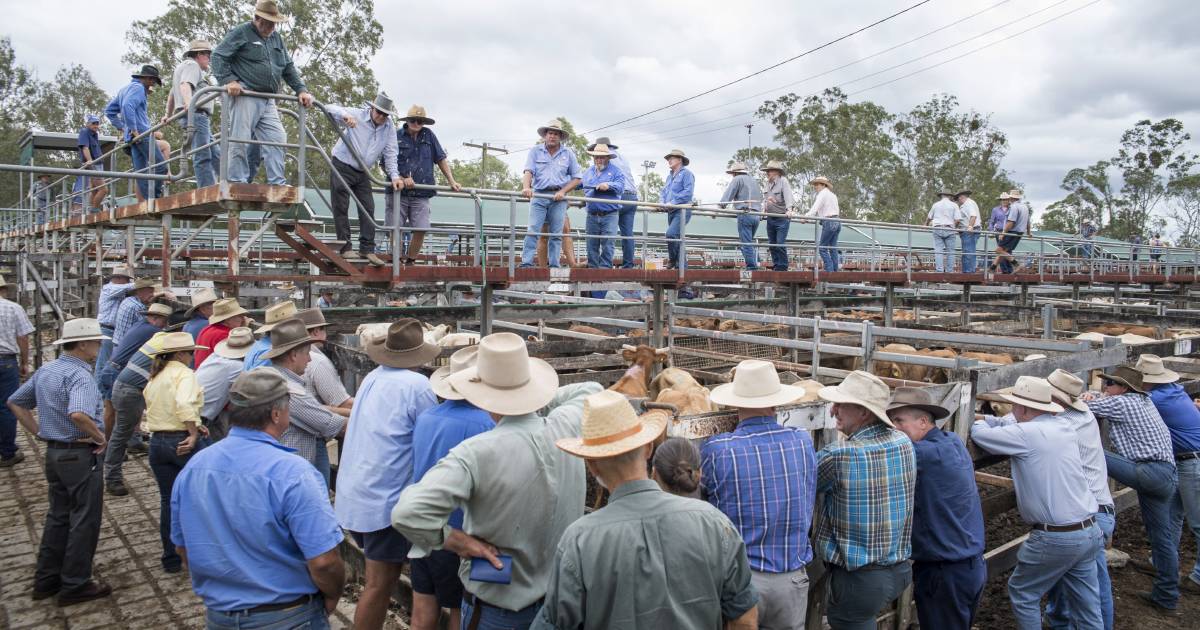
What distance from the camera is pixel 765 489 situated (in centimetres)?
345

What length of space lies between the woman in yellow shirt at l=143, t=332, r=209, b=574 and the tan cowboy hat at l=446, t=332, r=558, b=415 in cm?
319

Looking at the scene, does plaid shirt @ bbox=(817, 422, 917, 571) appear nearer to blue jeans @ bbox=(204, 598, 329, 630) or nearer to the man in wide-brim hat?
the man in wide-brim hat

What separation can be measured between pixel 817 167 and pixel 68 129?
44393 millimetres

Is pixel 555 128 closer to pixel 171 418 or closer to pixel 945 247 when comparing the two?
pixel 171 418

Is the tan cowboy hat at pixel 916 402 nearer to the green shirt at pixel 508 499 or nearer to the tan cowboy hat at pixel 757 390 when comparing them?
the tan cowboy hat at pixel 757 390

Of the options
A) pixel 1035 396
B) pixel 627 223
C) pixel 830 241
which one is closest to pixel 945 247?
pixel 830 241

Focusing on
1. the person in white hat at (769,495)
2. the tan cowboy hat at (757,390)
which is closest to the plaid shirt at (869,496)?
the person in white hat at (769,495)

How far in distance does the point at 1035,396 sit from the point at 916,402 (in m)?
1.27

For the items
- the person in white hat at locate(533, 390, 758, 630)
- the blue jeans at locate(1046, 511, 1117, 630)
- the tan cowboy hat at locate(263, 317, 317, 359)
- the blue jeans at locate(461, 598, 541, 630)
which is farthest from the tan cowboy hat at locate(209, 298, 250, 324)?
the blue jeans at locate(1046, 511, 1117, 630)

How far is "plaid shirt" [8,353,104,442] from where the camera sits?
17.6 ft

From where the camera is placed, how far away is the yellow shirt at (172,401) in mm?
5492

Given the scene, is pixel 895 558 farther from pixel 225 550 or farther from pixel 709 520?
pixel 225 550

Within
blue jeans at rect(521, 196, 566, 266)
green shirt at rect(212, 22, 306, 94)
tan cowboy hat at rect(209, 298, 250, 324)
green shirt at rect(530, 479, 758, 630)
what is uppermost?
green shirt at rect(212, 22, 306, 94)

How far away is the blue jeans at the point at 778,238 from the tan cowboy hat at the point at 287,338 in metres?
8.32
